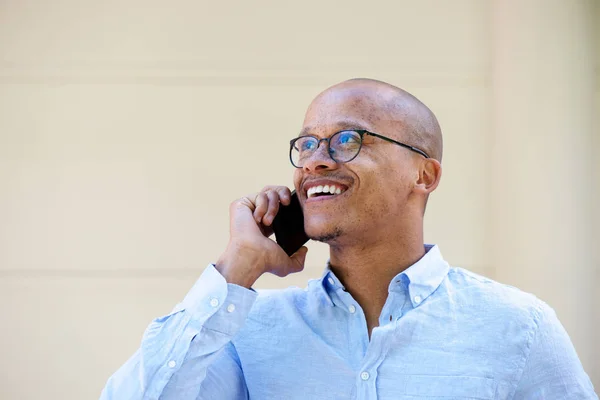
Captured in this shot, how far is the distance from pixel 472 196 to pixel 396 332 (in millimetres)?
1577

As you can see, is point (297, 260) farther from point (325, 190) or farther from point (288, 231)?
point (325, 190)

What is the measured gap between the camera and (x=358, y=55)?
323 cm

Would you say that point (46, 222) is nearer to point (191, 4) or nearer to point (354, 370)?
point (191, 4)

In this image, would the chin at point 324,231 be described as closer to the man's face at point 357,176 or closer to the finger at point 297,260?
the man's face at point 357,176

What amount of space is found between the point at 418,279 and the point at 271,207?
0.43 metres

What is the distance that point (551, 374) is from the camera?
5.51 feet

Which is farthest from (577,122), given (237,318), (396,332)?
(237,318)

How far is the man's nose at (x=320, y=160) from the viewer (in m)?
1.86

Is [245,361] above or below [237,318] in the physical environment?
below

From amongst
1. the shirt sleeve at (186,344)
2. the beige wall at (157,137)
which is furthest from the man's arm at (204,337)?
the beige wall at (157,137)

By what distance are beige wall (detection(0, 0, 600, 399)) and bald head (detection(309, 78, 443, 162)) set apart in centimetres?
122

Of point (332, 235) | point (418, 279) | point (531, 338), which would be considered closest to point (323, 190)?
point (332, 235)

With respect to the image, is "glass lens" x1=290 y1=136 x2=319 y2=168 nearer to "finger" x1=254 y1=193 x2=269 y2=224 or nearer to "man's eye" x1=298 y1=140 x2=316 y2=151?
"man's eye" x1=298 y1=140 x2=316 y2=151

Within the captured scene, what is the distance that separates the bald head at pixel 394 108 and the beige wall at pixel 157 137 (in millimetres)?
1224
